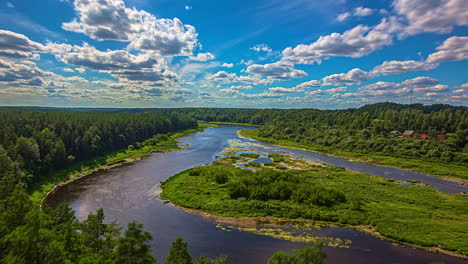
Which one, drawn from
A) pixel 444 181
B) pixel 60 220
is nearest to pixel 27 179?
pixel 60 220

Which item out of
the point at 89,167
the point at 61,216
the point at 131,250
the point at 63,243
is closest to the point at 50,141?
the point at 89,167

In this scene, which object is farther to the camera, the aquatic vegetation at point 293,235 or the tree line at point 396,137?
the tree line at point 396,137

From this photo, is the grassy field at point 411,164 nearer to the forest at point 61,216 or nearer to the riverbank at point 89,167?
the riverbank at point 89,167

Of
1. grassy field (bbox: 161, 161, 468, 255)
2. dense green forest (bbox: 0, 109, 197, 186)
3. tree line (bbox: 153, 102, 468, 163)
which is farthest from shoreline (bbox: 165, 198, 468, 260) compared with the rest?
tree line (bbox: 153, 102, 468, 163)

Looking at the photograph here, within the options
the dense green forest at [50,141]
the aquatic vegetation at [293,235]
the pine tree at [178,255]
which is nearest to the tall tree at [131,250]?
the pine tree at [178,255]

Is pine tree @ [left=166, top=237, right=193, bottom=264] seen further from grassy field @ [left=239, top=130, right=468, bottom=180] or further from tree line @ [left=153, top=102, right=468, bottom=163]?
tree line @ [left=153, top=102, right=468, bottom=163]

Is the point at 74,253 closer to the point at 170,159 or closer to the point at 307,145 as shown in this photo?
the point at 170,159
